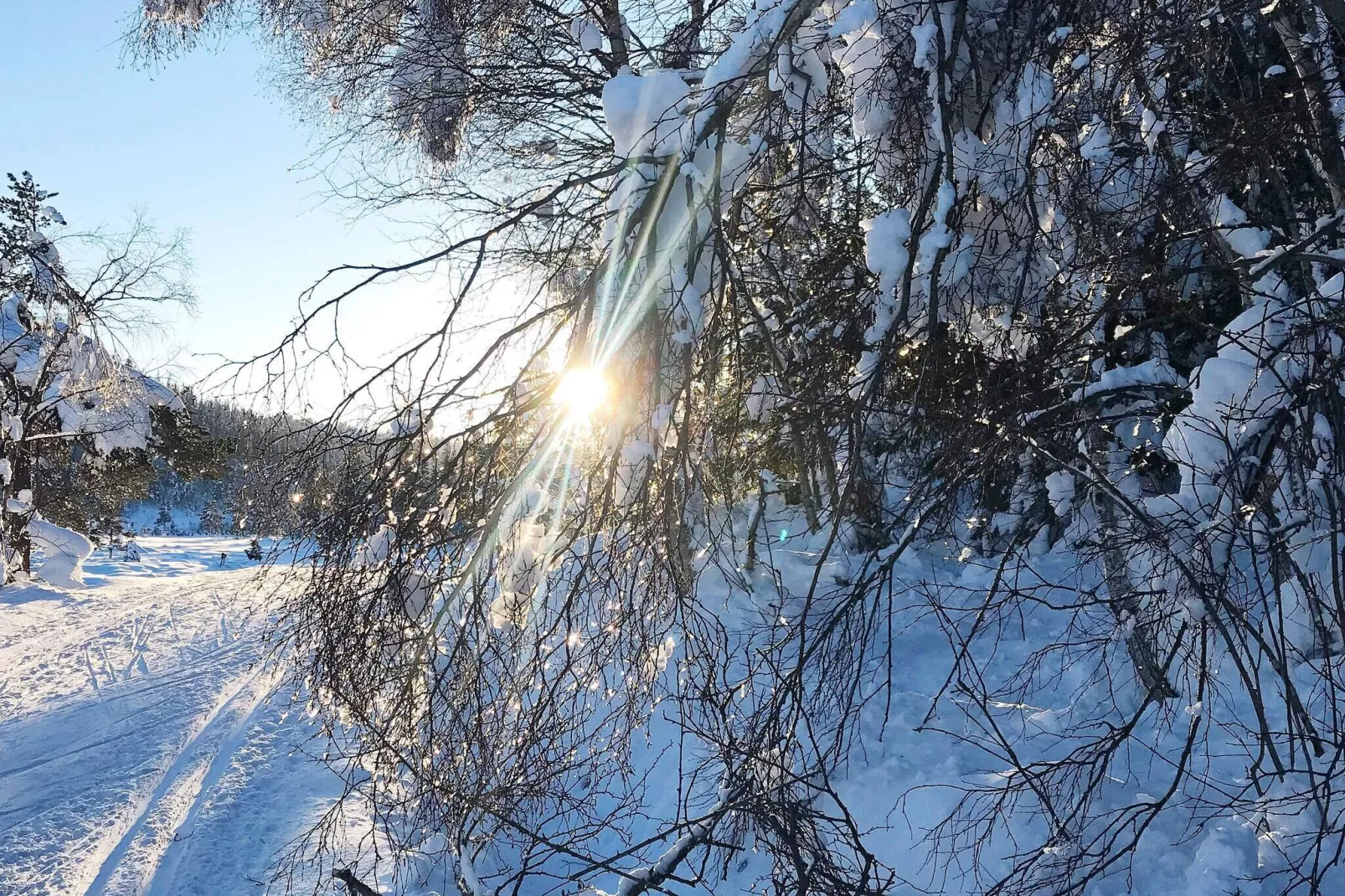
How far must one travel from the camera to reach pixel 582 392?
2.30 meters

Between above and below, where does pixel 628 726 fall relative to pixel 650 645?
below

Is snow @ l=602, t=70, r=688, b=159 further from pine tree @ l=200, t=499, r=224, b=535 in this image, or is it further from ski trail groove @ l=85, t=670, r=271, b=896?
pine tree @ l=200, t=499, r=224, b=535

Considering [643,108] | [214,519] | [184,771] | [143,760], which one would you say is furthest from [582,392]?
[214,519]

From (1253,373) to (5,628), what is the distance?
14.1 m

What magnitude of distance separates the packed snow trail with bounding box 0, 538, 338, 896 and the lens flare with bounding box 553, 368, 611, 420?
5.64 feet

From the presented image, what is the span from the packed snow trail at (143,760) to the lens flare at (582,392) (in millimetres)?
1719

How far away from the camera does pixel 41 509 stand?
55.6 feet

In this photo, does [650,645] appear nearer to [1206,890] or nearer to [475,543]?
[475,543]

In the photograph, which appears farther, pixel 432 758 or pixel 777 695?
pixel 432 758

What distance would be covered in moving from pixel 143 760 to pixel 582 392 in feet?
23.3

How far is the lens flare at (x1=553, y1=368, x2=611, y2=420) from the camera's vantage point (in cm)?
224

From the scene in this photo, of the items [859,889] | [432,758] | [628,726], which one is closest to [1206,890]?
[859,889]

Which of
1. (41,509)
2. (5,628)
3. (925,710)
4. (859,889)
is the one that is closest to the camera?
(859,889)

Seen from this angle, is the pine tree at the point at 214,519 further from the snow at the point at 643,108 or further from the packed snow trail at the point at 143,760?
the snow at the point at 643,108
